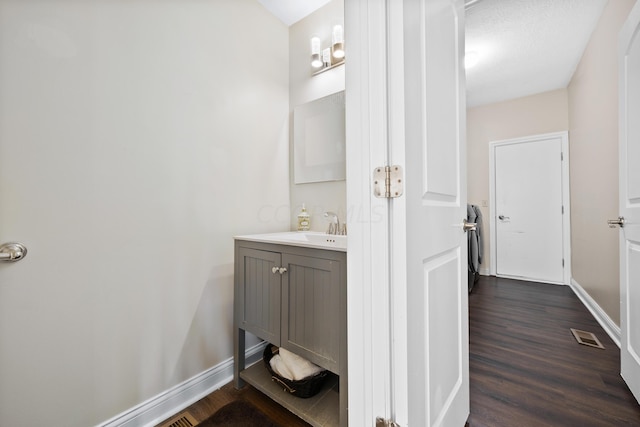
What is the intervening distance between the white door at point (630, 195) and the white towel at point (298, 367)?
1.52m

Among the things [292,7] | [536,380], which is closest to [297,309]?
[536,380]

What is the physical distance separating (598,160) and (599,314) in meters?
1.35

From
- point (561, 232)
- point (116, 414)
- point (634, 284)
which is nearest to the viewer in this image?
point (116, 414)

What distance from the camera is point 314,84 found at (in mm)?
1900

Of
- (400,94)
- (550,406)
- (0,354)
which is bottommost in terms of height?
(550,406)

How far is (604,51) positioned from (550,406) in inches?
103

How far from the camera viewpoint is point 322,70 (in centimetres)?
182

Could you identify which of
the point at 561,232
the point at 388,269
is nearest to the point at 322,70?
the point at 388,269

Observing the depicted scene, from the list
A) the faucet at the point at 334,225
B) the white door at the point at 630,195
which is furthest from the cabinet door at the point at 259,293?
the white door at the point at 630,195

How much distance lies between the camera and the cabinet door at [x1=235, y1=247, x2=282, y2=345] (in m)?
1.32

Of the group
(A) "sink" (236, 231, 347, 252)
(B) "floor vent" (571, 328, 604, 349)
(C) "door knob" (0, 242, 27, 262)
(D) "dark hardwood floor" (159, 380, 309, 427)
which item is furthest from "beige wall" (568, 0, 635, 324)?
(C) "door knob" (0, 242, 27, 262)

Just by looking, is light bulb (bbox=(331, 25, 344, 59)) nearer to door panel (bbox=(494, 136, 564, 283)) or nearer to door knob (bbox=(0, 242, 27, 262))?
door knob (bbox=(0, 242, 27, 262))

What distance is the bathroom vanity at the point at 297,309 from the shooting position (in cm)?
107

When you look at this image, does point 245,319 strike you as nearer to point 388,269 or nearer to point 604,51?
point 388,269
